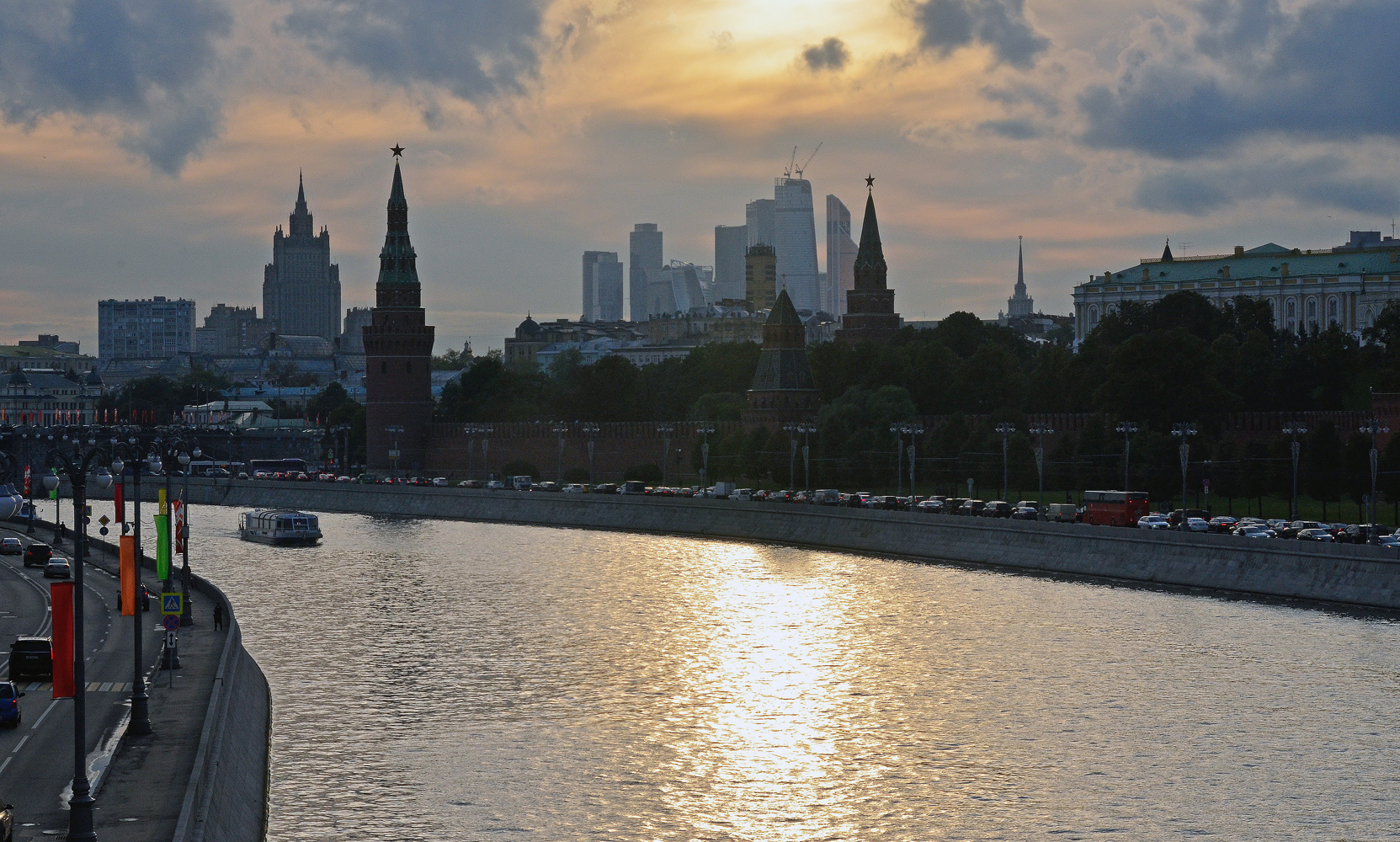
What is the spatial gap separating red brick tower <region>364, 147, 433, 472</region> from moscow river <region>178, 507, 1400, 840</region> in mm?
72665

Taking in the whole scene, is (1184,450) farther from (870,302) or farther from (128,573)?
(870,302)

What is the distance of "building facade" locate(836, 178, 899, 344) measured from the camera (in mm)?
150125

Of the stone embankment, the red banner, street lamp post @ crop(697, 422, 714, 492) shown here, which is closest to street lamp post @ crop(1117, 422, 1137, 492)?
the stone embankment

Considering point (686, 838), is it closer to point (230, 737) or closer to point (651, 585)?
point (230, 737)

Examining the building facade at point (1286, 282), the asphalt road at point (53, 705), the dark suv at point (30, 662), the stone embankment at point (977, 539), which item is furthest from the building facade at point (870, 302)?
the dark suv at point (30, 662)

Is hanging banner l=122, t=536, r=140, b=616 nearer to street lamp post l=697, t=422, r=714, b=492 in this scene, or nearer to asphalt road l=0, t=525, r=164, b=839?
asphalt road l=0, t=525, r=164, b=839

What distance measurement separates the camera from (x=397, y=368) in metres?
136

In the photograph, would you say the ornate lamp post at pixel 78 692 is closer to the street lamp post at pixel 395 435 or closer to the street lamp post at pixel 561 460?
the street lamp post at pixel 561 460

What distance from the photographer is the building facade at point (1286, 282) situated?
15900 centimetres

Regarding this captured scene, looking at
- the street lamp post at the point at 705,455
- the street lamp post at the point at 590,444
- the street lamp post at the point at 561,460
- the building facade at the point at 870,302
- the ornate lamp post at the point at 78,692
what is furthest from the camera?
the building facade at the point at 870,302

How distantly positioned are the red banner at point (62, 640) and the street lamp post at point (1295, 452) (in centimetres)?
5251

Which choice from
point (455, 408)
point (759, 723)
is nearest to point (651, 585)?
point (759, 723)

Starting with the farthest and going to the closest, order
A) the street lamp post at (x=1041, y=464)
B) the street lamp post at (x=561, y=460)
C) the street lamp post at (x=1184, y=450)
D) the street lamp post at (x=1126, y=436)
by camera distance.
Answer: the street lamp post at (x=561, y=460) < the street lamp post at (x=1126, y=436) < the street lamp post at (x=1041, y=464) < the street lamp post at (x=1184, y=450)

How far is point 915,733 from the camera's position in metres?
→ 36.3
